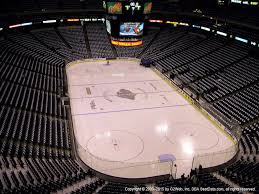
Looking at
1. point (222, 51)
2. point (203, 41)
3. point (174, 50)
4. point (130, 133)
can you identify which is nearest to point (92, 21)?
point (174, 50)

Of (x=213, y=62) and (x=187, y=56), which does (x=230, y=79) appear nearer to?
(x=213, y=62)

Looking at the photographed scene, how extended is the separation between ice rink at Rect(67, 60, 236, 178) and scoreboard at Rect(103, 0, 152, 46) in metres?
6.14

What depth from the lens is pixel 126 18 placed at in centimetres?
2661

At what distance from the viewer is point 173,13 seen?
147ft

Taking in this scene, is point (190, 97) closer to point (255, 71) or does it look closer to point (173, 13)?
point (255, 71)

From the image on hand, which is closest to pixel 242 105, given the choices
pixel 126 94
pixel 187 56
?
pixel 126 94

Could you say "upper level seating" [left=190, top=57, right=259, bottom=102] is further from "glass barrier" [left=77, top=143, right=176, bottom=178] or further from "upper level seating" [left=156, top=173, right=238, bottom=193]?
"upper level seating" [left=156, top=173, right=238, bottom=193]

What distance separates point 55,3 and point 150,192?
39599 millimetres

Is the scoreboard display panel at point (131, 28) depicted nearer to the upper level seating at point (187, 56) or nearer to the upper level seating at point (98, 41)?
the upper level seating at point (187, 56)

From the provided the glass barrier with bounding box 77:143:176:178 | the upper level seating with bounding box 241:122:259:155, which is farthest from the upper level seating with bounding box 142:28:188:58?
the glass barrier with bounding box 77:143:176:178

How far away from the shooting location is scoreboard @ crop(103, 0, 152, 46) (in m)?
25.9

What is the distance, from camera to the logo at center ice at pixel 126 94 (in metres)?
28.9

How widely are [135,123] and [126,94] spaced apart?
272 inches

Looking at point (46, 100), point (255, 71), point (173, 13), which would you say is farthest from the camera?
point (173, 13)
